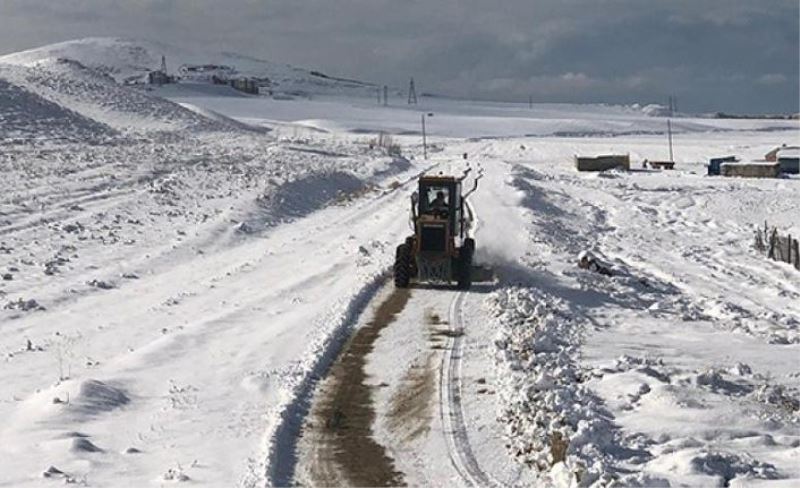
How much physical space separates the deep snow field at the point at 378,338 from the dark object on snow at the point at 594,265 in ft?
0.89

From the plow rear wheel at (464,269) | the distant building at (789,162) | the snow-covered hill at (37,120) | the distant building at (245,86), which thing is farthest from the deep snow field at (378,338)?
the distant building at (245,86)

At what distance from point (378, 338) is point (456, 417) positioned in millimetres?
5073

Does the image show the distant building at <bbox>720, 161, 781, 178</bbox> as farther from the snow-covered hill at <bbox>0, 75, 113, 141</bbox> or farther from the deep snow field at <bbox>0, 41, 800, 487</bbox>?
the snow-covered hill at <bbox>0, 75, 113, 141</bbox>

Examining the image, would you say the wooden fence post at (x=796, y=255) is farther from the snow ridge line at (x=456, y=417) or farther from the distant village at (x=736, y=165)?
the distant village at (x=736, y=165)

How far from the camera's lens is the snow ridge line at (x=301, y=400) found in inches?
472

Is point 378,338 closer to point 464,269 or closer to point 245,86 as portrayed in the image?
point 464,269

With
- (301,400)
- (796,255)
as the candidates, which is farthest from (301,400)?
(796,255)

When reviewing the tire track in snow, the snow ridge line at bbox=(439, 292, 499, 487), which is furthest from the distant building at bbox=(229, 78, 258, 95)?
the snow ridge line at bbox=(439, 292, 499, 487)

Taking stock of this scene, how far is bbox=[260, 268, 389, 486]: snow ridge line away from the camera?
1200cm

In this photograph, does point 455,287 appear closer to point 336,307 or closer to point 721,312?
point 336,307

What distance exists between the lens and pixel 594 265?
27938mm

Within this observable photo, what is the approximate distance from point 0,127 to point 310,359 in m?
52.0

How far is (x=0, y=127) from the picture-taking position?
64.5m

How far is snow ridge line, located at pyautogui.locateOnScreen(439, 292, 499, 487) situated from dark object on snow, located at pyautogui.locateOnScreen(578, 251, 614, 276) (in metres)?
8.34
